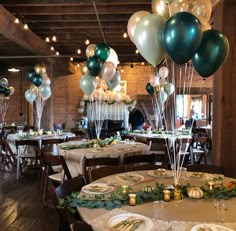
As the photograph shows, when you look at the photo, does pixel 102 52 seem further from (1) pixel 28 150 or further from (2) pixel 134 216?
(2) pixel 134 216

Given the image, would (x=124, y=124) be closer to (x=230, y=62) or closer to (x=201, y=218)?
(x=230, y=62)

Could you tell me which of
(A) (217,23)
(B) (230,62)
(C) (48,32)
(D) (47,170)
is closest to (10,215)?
(D) (47,170)

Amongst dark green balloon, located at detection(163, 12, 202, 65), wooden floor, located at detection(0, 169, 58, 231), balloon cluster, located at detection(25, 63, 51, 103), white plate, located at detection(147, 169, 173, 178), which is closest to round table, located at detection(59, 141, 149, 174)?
wooden floor, located at detection(0, 169, 58, 231)

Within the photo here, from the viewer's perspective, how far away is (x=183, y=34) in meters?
2.01

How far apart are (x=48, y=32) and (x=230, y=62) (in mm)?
4966

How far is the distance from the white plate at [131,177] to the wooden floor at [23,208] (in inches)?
55.9

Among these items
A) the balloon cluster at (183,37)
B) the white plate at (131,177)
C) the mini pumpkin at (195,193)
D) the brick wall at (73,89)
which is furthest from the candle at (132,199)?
the brick wall at (73,89)

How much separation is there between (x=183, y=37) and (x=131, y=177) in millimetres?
1205

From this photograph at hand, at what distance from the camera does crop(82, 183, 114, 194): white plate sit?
206 cm

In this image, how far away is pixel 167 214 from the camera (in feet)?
5.59

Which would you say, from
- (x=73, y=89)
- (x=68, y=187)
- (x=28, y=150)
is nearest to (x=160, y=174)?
(x=68, y=187)

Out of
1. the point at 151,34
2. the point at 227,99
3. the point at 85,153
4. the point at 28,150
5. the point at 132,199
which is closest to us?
the point at 132,199

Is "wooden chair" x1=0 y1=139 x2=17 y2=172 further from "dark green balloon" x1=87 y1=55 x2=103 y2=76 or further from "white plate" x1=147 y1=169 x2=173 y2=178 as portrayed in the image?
"white plate" x1=147 y1=169 x2=173 y2=178

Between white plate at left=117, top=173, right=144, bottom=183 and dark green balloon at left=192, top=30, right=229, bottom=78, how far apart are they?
3.47 feet
